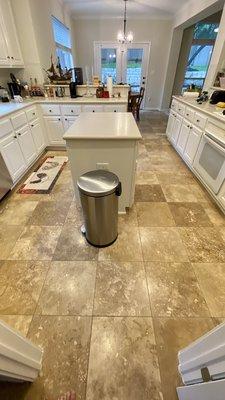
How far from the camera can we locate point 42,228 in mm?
1950

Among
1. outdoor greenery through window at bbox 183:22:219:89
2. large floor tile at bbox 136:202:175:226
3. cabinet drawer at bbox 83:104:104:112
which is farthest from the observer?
outdoor greenery through window at bbox 183:22:219:89

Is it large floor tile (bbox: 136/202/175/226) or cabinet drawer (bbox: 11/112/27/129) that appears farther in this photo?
cabinet drawer (bbox: 11/112/27/129)

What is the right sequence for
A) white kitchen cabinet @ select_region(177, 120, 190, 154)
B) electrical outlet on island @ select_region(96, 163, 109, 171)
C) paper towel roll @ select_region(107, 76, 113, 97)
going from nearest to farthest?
electrical outlet on island @ select_region(96, 163, 109, 171) < white kitchen cabinet @ select_region(177, 120, 190, 154) < paper towel roll @ select_region(107, 76, 113, 97)

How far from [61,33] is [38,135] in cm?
390

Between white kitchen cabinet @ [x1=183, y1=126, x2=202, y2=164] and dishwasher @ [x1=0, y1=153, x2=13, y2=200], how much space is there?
2554mm

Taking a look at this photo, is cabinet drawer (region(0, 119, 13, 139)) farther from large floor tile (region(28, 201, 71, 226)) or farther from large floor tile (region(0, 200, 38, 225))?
large floor tile (region(28, 201, 71, 226))

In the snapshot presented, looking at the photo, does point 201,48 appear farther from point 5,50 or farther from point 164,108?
point 5,50

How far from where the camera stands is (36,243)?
70.3 inches

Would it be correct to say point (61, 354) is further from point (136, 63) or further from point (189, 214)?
point (136, 63)

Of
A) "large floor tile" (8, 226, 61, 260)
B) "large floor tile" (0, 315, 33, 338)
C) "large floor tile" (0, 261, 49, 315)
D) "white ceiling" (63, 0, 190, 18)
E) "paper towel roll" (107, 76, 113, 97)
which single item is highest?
"white ceiling" (63, 0, 190, 18)

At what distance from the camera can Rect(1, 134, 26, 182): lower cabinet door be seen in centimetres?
231

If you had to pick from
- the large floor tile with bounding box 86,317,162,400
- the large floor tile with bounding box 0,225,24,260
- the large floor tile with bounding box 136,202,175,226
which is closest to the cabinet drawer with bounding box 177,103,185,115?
the large floor tile with bounding box 136,202,175,226

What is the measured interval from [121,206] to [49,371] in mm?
1448

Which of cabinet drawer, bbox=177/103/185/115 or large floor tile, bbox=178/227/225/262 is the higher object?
cabinet drawer, bbox=177/103/185/115
